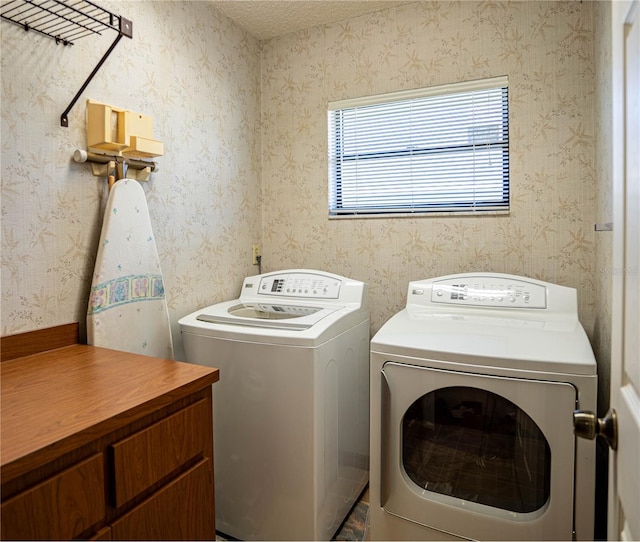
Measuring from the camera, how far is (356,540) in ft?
5.69

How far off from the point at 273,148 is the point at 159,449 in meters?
1.93

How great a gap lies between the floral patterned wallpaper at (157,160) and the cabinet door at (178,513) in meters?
0.74

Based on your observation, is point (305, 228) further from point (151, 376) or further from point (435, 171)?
point (151, 376)

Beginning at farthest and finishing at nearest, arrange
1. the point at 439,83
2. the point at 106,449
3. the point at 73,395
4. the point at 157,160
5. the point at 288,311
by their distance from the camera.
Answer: the point at 439,83 → the point at 288,311 → the point at 157,160 → the point at 73,395 → the point at 106,449

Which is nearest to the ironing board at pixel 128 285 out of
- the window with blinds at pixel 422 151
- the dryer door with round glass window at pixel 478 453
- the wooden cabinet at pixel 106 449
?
the wooden cabinet at pixel 106 449

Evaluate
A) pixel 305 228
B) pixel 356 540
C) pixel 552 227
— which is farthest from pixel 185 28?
pixel 356 540

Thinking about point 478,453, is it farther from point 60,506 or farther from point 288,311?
point 60,506

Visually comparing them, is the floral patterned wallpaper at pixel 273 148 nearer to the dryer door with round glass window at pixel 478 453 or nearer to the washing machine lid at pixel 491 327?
the washing machine lid at pixel 491 327

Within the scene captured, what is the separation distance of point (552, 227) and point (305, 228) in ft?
4.19

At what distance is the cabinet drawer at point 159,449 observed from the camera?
905 mm

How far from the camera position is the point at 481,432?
141 centimetres

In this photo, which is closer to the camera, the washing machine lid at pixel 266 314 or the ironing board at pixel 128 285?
the ironing board at pixel 128 285

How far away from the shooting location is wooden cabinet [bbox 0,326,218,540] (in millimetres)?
755

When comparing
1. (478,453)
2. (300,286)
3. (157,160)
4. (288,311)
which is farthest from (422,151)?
(478,453)
